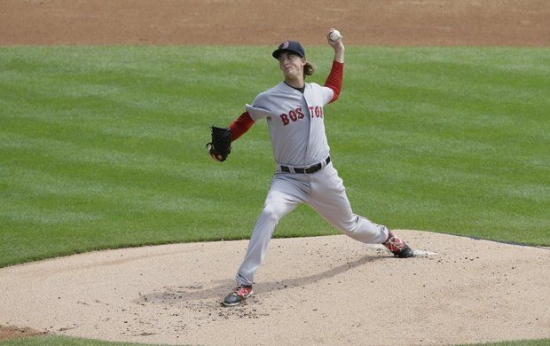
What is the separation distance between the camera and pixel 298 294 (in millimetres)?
8094

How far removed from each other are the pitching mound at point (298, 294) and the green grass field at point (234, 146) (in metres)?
0.71

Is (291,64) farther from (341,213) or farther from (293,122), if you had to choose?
(341,213)

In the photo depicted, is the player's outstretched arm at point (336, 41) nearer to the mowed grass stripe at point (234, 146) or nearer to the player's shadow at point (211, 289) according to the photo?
the player's shadow at point (211, 289)

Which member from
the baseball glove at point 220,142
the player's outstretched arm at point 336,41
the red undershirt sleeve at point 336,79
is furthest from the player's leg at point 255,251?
the player's outstretched arm at point 336,41

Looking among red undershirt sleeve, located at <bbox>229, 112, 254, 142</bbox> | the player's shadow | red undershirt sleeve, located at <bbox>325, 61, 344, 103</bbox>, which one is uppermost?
red undershirt sleeve, located at <bbox>325, 61, 344, 103</bbox>

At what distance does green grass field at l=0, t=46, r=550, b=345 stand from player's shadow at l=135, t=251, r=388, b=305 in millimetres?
1509

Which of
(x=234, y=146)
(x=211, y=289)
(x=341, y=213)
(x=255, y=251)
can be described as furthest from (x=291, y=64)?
(x=234, y=146)

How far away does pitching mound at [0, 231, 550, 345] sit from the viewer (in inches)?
284

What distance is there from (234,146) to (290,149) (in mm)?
4675

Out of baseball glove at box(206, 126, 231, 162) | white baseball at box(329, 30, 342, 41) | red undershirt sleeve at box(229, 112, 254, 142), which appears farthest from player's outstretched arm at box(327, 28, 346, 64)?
baseball glove at box(206, 126, 231, 162)

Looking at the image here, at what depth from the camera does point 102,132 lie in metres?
13.2

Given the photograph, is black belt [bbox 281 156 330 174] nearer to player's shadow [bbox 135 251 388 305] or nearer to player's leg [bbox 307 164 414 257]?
player's leg [bbox 307 164 414 257]

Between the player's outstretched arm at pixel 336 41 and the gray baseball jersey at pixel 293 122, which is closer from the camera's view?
the gray baseball jersey at pixel 293 122

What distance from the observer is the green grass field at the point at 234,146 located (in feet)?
34.3
